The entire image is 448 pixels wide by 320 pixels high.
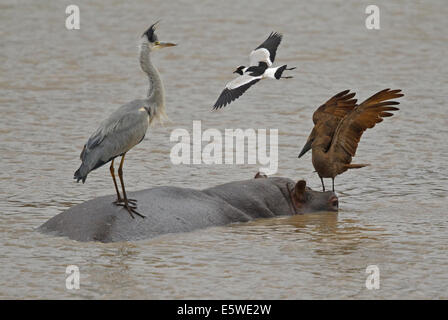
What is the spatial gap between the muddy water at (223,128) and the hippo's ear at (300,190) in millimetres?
243

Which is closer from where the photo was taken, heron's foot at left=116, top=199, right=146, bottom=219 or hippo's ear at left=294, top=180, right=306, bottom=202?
heron's foot at left=116, top=199, right=146, bottom=219

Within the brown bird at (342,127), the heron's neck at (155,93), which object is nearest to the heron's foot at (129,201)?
the heron's neck at (155,93)

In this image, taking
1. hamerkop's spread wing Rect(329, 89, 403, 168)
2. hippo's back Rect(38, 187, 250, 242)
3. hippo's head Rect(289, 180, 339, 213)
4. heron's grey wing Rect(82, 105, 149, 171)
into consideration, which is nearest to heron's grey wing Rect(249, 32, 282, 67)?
hamerkop's spread wing Rect(329, 89, 403, 168)

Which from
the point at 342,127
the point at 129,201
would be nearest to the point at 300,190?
the point at 342,127

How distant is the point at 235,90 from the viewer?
12.2 m

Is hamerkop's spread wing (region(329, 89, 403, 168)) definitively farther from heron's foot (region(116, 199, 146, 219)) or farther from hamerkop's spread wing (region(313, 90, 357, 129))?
heron's foot (region(116, 199, 146, 219))

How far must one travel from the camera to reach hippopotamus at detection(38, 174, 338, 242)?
10102 millimetres

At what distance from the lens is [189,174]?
44.3 ft

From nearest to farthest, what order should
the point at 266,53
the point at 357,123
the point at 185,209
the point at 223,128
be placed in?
the point at 185,209 → the point at 357,123 → the point at 266,53 → the point at 223,128

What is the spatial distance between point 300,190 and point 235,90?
1588 mm

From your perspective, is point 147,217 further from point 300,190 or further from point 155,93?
point 300,190

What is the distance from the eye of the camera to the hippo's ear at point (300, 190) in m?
11.2
